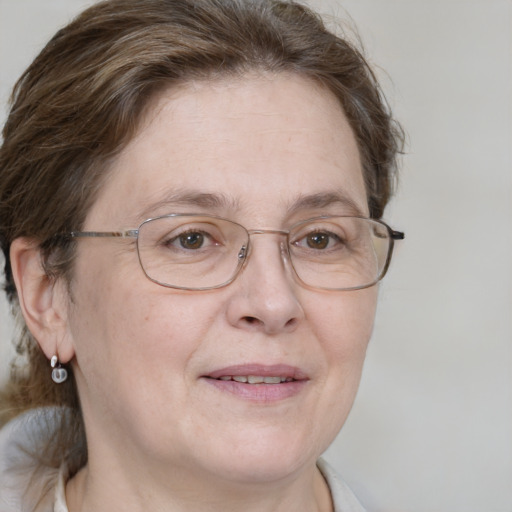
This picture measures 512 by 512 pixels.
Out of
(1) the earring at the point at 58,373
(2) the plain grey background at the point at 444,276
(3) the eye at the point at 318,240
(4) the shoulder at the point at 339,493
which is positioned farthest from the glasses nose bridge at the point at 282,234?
(2) the plain grey background at the point at 444,276

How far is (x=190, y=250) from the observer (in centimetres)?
230

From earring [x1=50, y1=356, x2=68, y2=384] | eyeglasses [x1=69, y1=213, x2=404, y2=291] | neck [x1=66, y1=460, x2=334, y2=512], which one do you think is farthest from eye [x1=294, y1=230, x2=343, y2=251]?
earring [x1=50, y1=356, x2=68, y2=384]

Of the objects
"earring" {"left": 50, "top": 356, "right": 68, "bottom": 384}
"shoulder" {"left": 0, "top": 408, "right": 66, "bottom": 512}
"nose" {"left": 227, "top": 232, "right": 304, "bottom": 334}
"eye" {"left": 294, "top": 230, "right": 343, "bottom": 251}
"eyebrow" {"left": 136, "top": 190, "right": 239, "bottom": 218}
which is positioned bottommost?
"shoulder" {"left": 0, "top": 408, "right": 66, "bottom": 512}

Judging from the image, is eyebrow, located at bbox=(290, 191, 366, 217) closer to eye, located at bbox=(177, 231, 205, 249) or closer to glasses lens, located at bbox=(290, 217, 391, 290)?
glasses lens, located at bbox=(290, 217, 391, 290)

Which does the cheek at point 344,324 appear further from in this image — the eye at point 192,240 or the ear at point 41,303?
the ear at point 41,303

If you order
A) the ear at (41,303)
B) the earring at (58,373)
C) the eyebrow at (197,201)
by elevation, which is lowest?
the earring at (58,373)

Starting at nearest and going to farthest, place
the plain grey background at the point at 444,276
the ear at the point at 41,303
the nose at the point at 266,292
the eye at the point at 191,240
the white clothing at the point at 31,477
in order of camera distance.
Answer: the nose at the point at 266,292 < the eye at the point at 191,240 < the ear at the point at 41,303 < the white clothing at the point at 31,477 < the plain grey background at the point at 444,276

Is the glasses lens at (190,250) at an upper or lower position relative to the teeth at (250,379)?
upper

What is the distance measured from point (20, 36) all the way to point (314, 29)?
1.57 meters

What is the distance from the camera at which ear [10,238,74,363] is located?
8.29 feet

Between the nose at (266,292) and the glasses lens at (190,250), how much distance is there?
0.11ft

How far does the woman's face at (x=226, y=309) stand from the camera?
2.21 m

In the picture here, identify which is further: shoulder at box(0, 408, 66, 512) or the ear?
shoulder at box(0, 408, 66, 512)

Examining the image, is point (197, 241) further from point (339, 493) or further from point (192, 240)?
point (339, 493)
